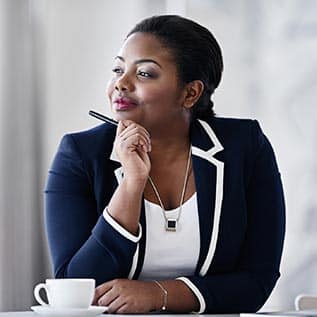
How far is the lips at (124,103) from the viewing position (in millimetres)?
1878

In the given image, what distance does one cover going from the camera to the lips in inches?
73.9

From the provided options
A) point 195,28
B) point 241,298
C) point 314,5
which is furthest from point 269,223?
point 314,5

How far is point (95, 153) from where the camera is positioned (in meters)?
1.90

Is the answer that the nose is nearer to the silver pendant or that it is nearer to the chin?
the chin

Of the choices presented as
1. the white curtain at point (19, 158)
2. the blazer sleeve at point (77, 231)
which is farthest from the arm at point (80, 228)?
the white curtain at point (19, 158)

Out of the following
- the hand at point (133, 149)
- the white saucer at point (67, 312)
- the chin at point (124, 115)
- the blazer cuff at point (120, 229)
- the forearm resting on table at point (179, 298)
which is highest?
the chin at point (124, 115)

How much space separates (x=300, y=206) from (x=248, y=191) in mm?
937

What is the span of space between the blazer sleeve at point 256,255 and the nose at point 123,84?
1.17 ft

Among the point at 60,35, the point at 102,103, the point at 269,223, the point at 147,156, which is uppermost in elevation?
the point at 60,35

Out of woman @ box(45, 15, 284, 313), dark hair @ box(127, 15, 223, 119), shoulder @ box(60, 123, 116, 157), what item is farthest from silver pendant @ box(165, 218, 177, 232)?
dark hair @ box(127, 15, 223, 119)

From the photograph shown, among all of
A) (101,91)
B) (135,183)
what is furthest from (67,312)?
(101,91)

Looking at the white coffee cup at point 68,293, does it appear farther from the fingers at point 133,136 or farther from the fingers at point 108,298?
the fingers at point 133,136

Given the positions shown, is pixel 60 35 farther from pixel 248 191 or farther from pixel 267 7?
pixel 248 191

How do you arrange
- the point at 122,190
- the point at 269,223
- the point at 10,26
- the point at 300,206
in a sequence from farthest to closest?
the point at 300,206 < the point at 10,26 < the point at 269,223 < the point at 122,190
